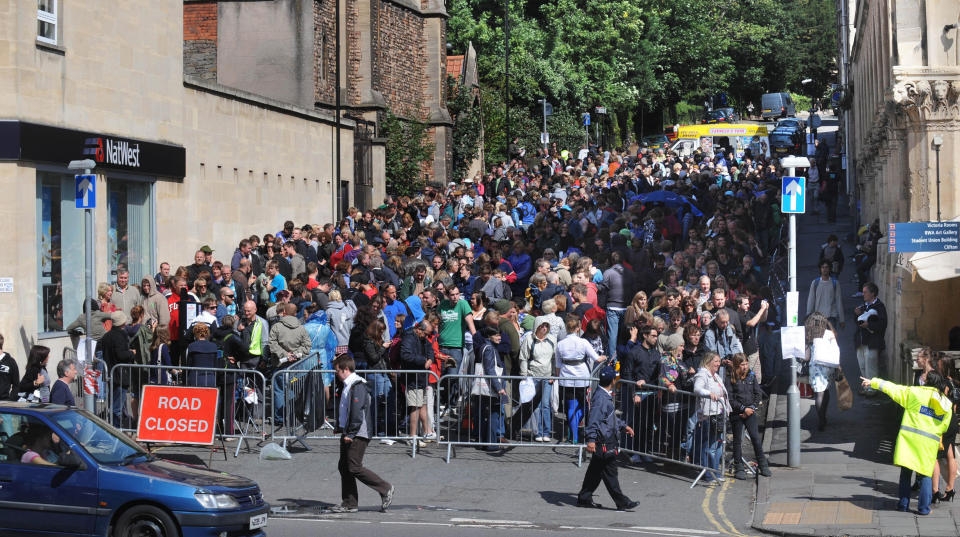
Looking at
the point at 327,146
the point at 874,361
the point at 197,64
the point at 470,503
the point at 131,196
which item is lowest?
the point at 470,503

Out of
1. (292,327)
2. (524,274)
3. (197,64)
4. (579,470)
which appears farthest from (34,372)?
(197,64)

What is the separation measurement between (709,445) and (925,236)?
4082 millimetres

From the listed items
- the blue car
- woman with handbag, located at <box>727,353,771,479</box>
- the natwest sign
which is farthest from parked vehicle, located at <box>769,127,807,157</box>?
the blue car

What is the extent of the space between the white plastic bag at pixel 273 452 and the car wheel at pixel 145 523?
173 inches

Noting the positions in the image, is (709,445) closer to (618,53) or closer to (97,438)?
(97,438)

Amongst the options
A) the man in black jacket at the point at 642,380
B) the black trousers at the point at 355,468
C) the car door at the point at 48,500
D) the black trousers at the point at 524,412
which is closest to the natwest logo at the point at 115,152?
the black trousers at the point at 524,412

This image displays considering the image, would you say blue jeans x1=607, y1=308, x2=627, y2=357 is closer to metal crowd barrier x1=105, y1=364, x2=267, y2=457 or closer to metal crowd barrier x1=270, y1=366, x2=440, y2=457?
metal crowd barrier x1=270, y1=366, x2=440, y2=457

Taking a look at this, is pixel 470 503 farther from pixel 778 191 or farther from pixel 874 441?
pixel 778 191

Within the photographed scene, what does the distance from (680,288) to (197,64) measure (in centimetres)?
2271

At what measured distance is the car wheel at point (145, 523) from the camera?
10617mm

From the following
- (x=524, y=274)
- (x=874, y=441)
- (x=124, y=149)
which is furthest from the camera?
(x=524, y=274)

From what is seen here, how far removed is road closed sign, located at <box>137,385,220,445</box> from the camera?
14797 millimetres

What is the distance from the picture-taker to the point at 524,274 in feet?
74.9

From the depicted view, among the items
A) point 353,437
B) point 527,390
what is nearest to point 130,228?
point 527,390
